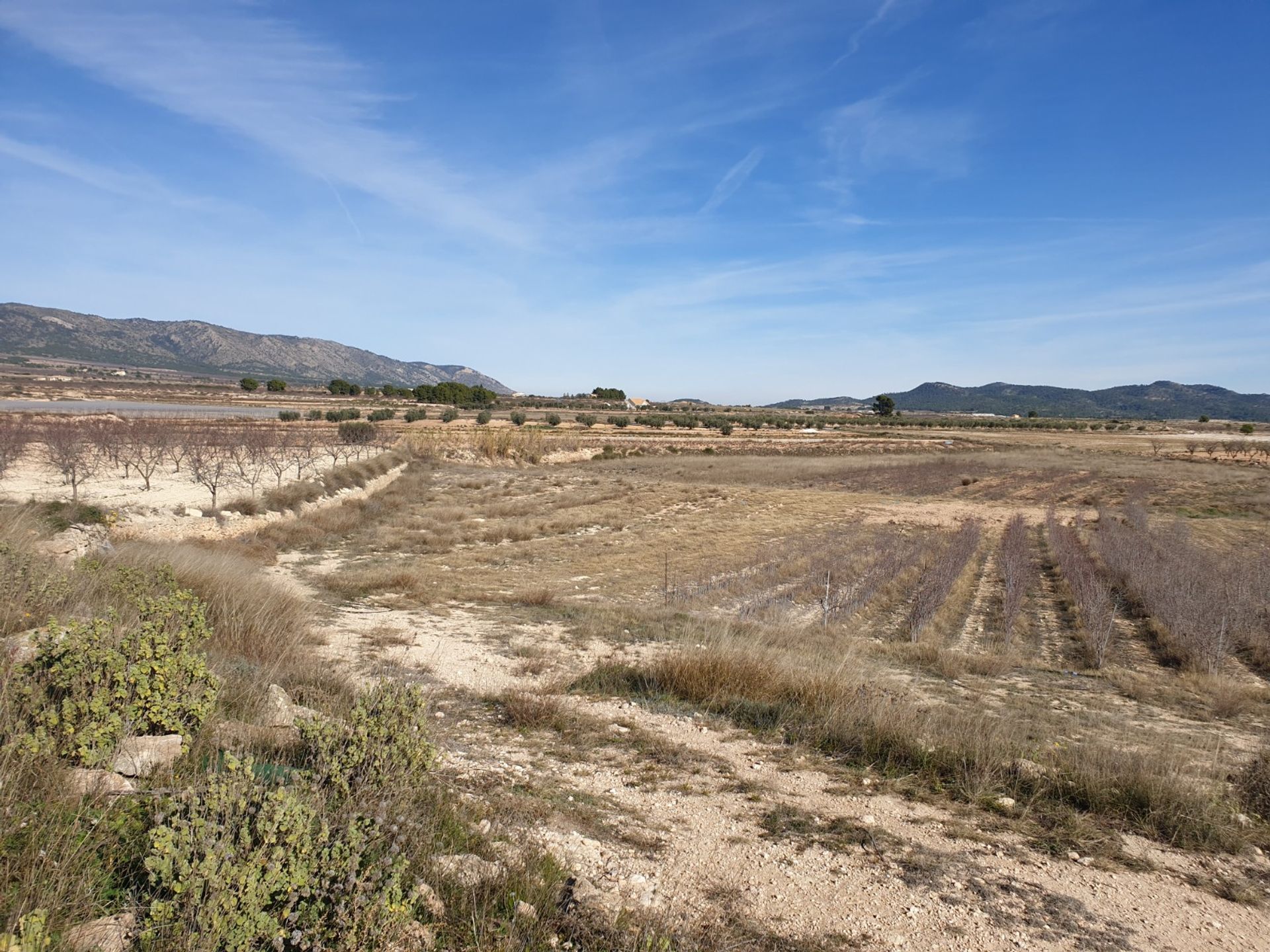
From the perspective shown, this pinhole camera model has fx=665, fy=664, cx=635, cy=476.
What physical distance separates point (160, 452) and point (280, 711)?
840 inches

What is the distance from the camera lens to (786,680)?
740 cm

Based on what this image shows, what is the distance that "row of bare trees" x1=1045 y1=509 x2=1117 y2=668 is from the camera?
11.8 m

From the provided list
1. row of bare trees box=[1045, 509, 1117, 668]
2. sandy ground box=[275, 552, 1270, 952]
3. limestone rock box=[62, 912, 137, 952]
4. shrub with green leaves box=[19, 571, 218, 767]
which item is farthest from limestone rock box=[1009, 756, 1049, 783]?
row of bare trees box=[1045, 509, 1117, 668]

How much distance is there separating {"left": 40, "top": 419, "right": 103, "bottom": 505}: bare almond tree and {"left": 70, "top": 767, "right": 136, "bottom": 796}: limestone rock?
1488 centimetres

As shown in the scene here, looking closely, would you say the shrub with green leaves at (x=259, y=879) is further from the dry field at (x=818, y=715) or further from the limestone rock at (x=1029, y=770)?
the limestone rock at (x=1029, y=770)

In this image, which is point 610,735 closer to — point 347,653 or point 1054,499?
point 347,653

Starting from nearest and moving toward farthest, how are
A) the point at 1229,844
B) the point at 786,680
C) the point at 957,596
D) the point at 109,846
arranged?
the point at 109,846, the point at 1229,844, the point at 786,680, the point at 957,596

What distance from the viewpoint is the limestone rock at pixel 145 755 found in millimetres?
3660

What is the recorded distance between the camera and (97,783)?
A: 339 centimetres

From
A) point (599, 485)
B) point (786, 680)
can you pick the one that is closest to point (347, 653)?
point (786, 680)

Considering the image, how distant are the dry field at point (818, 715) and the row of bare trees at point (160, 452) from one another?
4628 mm

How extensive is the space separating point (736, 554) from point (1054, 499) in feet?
79.7

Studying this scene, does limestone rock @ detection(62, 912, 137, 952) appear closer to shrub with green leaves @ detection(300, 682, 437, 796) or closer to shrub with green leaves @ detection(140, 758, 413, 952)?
shrub with green leaves @ detection(140, 758, 413, 952)

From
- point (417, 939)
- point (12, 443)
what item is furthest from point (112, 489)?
point (417, 939)
